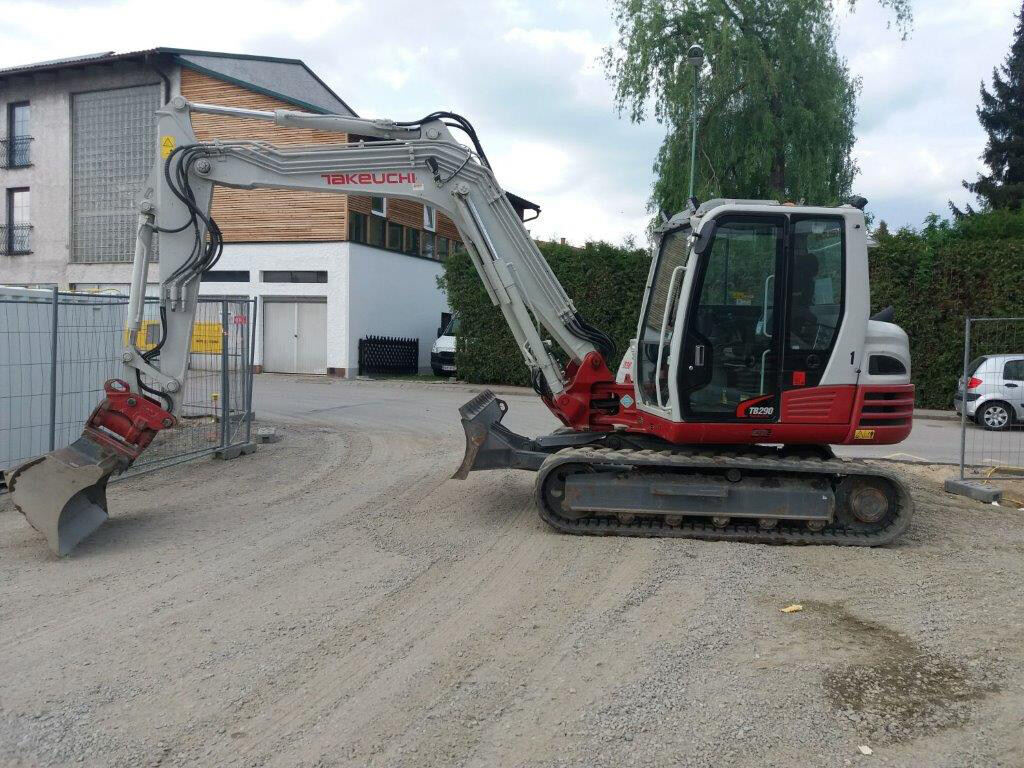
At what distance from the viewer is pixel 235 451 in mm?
10438

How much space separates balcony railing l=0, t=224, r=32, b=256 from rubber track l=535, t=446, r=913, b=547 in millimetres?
27448

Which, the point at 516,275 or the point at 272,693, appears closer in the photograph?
the point at 272,693

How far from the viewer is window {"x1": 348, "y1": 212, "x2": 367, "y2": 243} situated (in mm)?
23519

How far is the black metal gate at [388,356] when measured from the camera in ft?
79.9

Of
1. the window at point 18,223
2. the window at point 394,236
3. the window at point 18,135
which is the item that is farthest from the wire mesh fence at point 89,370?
the window at point 18,135

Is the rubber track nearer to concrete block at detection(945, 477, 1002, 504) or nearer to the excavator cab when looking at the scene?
the excavator cab

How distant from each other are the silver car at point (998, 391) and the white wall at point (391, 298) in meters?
15.7

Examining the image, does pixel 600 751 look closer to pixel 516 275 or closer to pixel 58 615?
pixel 58 615

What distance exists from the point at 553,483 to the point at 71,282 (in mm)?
25142

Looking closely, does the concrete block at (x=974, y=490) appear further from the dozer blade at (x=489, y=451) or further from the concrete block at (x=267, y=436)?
the concrete block at (x=267, y=436)

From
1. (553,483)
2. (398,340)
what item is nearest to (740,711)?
(553,483)

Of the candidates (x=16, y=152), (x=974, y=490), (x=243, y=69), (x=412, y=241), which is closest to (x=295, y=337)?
(x=412, y=241)

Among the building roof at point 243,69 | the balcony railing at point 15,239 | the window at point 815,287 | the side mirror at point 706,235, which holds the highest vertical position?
the building roof at point 243,69

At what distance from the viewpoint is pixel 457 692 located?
3.96m
